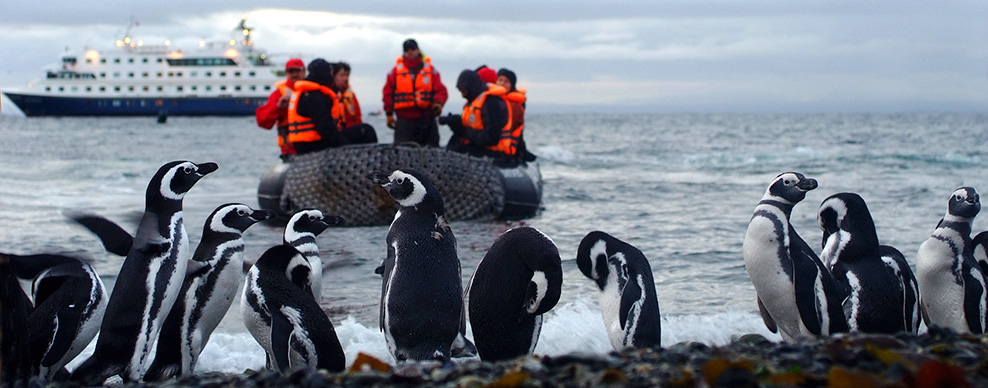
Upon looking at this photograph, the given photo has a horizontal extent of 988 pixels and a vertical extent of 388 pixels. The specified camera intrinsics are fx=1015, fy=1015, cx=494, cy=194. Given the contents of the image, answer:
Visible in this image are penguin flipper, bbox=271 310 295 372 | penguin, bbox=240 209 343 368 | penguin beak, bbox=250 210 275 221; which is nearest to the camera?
penguin flipper, bbox=271 310 295 372

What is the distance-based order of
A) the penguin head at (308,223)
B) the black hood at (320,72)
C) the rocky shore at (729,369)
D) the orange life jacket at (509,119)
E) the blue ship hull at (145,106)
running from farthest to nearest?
the blue ship hull at (145,106)
the orange life jacket at (509,119)
the black hood at (320,72)
the penguin head at (308,223)
the rocky shore at (729,369)

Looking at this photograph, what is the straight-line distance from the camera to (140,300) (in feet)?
13.7

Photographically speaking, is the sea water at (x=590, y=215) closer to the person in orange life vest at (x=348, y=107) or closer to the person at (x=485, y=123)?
the person at (x=485, y=123)

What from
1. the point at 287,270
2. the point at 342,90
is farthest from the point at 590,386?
the point at 342,90

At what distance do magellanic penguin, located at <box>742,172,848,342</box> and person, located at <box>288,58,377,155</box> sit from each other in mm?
5487

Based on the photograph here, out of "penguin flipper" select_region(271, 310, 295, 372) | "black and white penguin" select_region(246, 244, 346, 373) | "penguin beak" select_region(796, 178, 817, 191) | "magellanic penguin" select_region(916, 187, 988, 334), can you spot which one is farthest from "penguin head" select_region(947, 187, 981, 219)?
"penguin flipper" select_region(271, 310, 295, 372)

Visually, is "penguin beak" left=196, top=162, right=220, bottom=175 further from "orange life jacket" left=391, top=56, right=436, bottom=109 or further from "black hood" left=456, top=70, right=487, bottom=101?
"orange life jacket" left=391, top=56, right=436, bottom=109

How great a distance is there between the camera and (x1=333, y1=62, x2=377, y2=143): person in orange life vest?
389 inches

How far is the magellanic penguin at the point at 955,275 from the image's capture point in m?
4.82

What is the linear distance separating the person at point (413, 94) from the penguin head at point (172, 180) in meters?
5.93

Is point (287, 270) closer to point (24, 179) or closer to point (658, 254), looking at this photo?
point (658, 254)

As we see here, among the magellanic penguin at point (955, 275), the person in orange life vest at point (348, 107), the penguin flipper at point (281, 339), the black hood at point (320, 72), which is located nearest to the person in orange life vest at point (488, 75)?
the person in orange life vest at point (348, 107)

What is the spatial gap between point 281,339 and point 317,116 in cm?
580

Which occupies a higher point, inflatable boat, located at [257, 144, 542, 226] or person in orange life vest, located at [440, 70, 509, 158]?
person in orange life vest, located at [440, 70, 509, 158]
